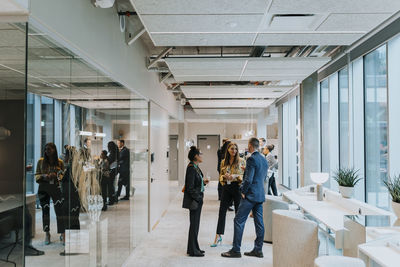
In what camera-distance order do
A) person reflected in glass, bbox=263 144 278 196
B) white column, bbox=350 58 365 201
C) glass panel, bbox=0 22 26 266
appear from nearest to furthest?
glass panel, bbox=0 22 26 266, white column, bbox=350 58 365 201, person reflected in glass, bbox=263 144 278 196

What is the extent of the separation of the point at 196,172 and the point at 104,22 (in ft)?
7.30

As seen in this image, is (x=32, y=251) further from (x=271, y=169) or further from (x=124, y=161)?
(x=271, y=169)

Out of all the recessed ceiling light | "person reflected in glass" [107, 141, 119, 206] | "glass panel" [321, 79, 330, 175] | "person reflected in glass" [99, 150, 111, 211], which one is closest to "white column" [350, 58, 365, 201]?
"glass panel" [321, 79, 330, 175]

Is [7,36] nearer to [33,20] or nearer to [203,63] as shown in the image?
[33,20]

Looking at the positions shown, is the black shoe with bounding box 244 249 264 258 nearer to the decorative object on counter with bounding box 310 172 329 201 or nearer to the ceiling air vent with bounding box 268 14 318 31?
the decorative object on counter with bounding box 310 172 329 201

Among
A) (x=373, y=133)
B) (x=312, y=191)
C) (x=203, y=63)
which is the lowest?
(x=312, y=191)

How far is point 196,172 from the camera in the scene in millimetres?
4500

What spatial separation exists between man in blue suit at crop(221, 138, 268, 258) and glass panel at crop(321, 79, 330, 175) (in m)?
3.60

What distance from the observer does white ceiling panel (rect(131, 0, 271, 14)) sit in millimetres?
2678

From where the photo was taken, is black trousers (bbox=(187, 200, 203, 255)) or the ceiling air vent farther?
black trousers (bbox=(187, 200, 203, 255))

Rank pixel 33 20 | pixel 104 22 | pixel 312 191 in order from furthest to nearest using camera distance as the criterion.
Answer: pixel 312 191 < pixel 104 22 < pixel 33 20

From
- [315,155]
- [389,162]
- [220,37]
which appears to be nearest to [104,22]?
[220,37]

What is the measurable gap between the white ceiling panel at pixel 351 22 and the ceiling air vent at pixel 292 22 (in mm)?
145

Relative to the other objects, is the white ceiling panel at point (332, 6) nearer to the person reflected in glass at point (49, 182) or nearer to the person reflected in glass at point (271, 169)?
the person reflected in glass at point (49, 182)
